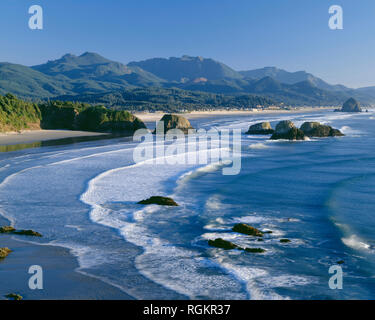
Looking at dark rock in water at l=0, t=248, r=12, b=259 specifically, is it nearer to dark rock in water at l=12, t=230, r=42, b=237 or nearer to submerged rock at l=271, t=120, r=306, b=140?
dark rock in water at l=12, t=230, r=42, b=237

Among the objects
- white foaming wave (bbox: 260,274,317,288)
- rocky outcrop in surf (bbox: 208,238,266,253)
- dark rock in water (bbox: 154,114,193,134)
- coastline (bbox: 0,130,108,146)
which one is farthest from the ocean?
dark rock in water (bbox: 154,114,193,134)

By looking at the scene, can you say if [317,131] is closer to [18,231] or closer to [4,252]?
[18,231]

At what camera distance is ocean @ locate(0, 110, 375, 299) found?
330 inches

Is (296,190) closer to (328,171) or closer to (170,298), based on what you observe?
(328,171)

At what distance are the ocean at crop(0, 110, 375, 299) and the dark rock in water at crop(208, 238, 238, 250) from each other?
221 mm

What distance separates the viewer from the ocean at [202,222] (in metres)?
8.38

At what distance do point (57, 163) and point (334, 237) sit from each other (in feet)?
67.4

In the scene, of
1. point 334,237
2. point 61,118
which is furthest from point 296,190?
point 61,118

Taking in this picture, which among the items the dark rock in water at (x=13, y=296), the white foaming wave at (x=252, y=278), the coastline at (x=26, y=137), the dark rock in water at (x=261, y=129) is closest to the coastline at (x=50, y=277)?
the dark rock in water at (x=13, y=296)

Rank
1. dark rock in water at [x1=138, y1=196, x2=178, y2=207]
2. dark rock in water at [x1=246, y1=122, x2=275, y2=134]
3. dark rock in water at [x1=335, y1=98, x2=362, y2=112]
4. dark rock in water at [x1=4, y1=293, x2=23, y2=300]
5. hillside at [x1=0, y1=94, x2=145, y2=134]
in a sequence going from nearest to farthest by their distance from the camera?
dark rock in water at [x1=4, y1=293, x2=23, y2=300], dark rock in water at [x1=138, y1=196, x2=178, y2=207], dark rock in water at [x1=246, y1=122, x2=275, y2=134], hillside at [x1=0, y1=94, x2=145, y2=134], dark rock in water at [x1=335, y1=98, x2=362, y2=112]

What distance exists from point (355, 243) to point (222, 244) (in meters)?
3.97

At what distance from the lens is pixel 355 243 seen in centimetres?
1109
